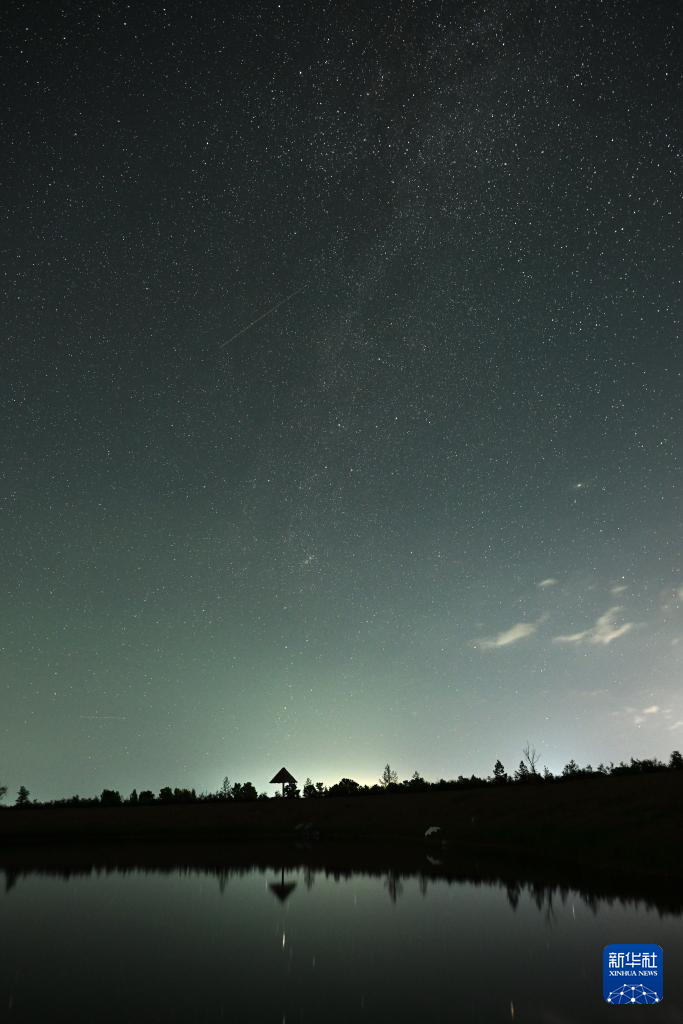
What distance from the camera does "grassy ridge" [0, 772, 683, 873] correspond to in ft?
78.4

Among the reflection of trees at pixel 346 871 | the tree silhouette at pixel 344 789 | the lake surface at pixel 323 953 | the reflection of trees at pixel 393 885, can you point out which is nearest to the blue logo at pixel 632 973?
the lake surface at pixel 323 953

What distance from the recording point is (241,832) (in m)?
45.0

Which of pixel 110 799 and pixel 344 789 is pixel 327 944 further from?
pixel 110 799

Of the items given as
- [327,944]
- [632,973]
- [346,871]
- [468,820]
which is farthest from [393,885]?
[468,820]

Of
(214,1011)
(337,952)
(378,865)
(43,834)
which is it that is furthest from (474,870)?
(43,834)

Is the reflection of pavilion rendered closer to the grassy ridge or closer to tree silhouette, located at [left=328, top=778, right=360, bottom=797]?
the grassy ridge

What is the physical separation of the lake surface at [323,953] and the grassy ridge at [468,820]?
7333 millimetres

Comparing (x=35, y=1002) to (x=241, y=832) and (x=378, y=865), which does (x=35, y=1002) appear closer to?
(x=378, y=865)

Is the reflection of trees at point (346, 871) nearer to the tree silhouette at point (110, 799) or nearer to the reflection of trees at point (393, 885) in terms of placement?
the reflection of trees at point (393, 885)

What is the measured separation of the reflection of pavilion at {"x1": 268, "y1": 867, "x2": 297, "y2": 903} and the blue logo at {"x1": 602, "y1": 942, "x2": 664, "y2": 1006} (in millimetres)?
9524

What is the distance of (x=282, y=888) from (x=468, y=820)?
63.9ft

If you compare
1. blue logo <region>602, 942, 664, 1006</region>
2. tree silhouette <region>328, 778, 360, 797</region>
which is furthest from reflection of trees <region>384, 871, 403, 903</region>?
tree silhouette <region>328, 778, 360, 797</region>

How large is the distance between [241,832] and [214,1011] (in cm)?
3951

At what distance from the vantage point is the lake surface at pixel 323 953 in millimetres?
8875
